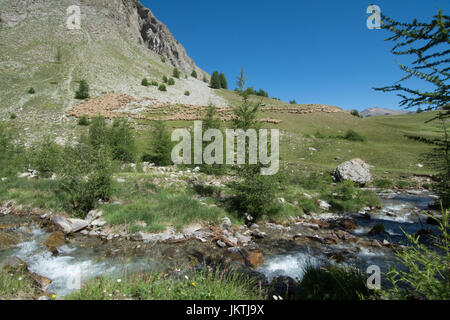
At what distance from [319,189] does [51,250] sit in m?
18.5

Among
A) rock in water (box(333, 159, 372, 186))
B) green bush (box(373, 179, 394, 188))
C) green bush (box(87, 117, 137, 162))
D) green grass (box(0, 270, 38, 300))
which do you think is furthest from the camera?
green bush (box(87, 117, 137, 162))

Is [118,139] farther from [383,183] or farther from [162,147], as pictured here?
[383,183]

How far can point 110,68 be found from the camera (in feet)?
203

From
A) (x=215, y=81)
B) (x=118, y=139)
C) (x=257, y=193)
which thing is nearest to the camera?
(x=257, y=193)

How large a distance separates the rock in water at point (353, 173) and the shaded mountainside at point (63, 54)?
48.1 meters

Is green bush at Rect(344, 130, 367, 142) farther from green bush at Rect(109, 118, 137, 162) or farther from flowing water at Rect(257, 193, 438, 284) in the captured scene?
green bush at Rect(109, 118, 137, 162)

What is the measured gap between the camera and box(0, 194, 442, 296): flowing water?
7.13 metres

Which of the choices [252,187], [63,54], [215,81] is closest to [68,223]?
[252,187]

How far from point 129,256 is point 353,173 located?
20.8 meters

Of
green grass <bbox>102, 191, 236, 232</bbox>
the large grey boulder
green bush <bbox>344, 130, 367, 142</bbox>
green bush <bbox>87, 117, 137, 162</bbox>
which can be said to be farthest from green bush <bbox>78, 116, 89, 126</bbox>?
green bush <bbox>344, 130, 367, 142</bbox>

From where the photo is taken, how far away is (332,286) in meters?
5.03

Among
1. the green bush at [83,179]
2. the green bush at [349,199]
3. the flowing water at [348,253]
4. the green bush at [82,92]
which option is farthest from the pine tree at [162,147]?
the green bush at [82,92]

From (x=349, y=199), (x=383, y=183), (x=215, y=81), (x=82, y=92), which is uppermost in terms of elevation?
(x=215, y=81)

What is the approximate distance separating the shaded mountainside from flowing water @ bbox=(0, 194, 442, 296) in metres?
38.5
